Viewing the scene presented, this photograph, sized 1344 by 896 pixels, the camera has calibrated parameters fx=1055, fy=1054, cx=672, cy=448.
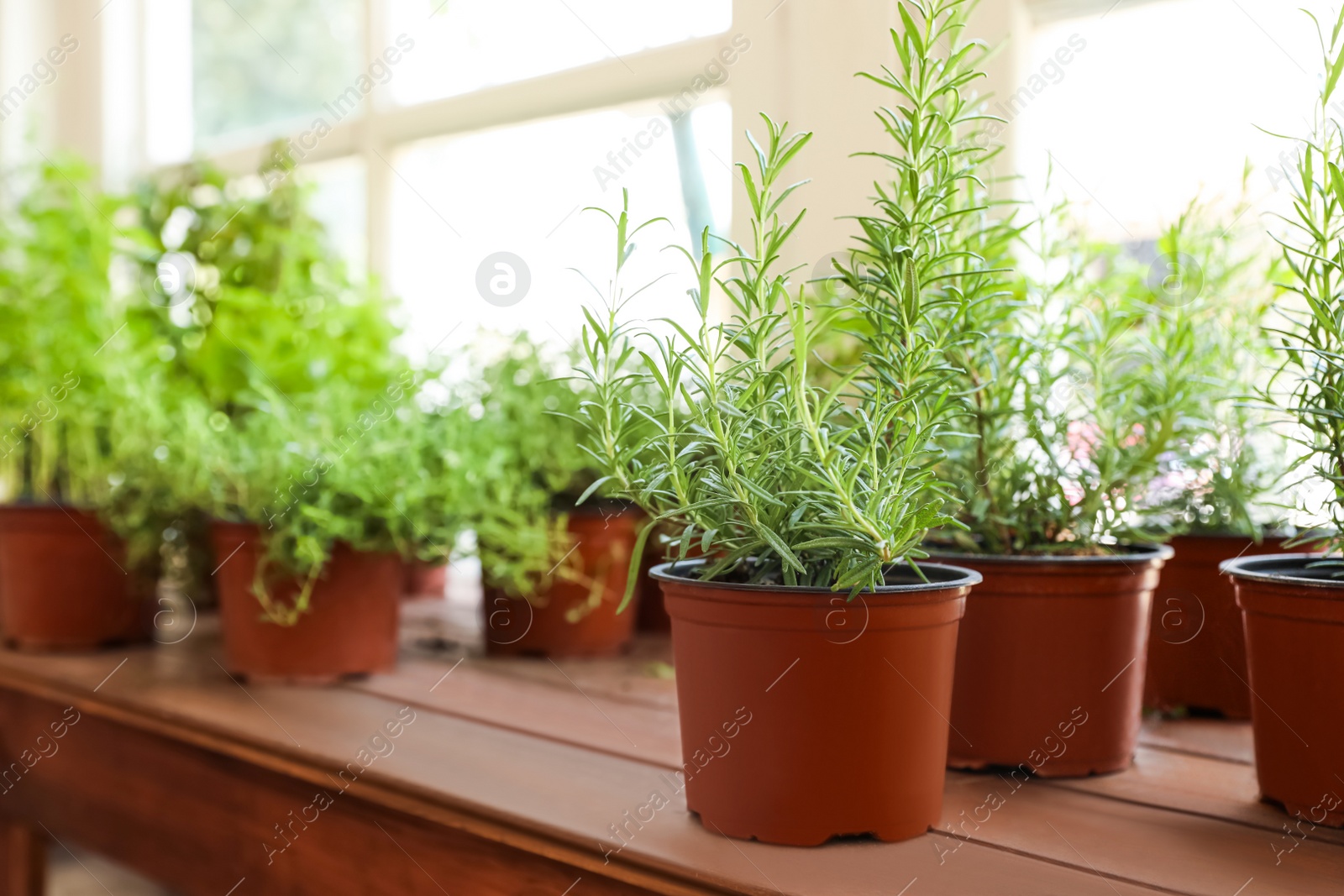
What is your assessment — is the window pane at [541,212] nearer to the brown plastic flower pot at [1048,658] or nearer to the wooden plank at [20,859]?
the brown plastic flower pot at [1048,658]

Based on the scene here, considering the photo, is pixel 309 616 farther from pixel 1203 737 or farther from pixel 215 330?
pixel 1203 737

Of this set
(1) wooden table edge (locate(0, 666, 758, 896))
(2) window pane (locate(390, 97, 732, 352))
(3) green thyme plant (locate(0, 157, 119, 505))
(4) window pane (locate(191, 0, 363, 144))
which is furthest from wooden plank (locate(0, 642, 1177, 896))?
(4) window pane (locate(191, 0, 363, 144))

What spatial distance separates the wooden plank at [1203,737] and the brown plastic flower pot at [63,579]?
1162 millimetres

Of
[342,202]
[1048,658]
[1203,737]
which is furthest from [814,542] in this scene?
[342,202]

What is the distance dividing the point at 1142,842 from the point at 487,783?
0.45m

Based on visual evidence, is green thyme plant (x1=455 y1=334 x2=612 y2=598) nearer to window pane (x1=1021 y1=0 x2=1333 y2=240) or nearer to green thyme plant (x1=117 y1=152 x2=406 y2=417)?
green thyme plant (x1=117 y1=152 x2=406 y2=417)

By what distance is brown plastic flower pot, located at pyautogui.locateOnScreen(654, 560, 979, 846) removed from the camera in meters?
0.62

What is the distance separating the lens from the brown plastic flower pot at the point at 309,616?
1.08 metres

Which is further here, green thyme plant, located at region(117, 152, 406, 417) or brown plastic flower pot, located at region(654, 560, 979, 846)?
green thyme plant, located at region(117, 152, 406, 417)

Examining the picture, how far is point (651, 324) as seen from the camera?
5.16 feet

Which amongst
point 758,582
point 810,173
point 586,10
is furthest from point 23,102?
point 758,582

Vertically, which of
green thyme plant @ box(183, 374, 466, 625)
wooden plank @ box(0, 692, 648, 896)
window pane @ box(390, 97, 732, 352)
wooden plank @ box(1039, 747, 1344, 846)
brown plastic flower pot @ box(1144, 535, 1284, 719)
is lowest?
wooden plank @ box(0, 692, 648, 896)

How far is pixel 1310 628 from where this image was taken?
0.65m

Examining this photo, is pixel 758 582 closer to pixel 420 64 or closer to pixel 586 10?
pixel 586 10
